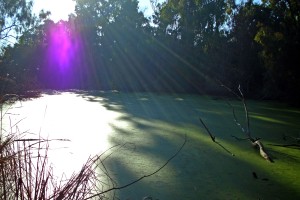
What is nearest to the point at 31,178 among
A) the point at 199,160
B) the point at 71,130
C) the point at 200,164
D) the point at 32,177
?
the point at 32,177

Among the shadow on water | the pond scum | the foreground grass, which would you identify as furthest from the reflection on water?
the pond scum

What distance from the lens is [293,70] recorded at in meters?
8.71

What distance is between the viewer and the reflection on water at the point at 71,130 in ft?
9.43

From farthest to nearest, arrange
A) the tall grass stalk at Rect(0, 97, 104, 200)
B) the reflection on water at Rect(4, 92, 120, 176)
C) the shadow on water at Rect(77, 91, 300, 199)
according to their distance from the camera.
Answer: the reflection on water at Rect(4, 92, 120, 176)
the shadow on water at Rect(77, 91, 300, 199)
the tall grass stalk at Rect(0, 97, 104, 200)

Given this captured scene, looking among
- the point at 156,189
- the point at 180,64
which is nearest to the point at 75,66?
the point at 180,64

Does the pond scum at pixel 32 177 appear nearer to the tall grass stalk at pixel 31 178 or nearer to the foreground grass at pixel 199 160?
the tall grass stalk at pixel 31 178

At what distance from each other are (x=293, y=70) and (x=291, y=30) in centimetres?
103

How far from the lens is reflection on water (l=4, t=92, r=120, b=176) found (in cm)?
288

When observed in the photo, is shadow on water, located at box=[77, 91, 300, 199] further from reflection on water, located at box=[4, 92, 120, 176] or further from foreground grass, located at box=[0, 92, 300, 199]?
reflection on water, located at box=[4, 92, 120, 176]

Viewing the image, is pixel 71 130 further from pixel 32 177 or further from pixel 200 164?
pixel 32 177

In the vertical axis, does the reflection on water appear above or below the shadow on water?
above

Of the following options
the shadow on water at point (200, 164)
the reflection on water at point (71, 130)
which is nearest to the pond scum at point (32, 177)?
the reflection on water at point (71, 130)

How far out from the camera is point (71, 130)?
4.36 meters

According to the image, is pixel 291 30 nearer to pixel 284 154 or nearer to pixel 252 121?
pixel 252 121
